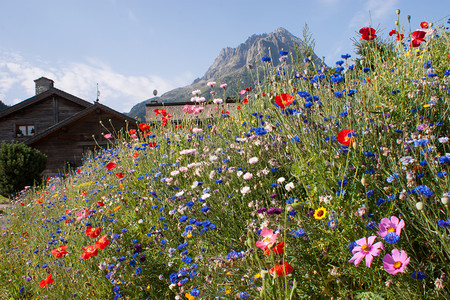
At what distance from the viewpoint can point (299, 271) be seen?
1740mm

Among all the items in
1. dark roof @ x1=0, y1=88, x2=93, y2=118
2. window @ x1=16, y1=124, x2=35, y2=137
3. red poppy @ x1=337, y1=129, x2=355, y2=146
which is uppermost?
dark roof @ x1=0, y1=88, x2=93, y2=118

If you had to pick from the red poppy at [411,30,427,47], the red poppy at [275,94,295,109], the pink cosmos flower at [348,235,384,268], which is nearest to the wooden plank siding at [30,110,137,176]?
the red poppy at [411,30,427,47]

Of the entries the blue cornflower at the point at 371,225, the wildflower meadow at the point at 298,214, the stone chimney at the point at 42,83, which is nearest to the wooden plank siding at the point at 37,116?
the stone chimney at the point at 42,83

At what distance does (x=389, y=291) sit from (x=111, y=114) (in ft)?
59.8

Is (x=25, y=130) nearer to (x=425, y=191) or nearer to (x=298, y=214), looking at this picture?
(x=298, y=214)

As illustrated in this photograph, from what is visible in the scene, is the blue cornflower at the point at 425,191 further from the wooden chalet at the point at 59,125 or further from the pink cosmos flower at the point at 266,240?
the wooden chalet at the point at 59,125

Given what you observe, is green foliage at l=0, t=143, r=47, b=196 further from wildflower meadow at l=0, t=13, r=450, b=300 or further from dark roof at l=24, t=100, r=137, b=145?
wildflower meadow at l=0, t=13, r=450, b=300

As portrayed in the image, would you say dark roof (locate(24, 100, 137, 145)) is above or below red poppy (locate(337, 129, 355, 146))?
above

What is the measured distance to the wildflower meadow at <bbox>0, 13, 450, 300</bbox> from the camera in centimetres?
150

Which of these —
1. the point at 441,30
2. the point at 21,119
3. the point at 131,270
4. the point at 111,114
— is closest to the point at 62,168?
the point at 111,114

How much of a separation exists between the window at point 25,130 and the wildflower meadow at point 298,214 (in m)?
19.3

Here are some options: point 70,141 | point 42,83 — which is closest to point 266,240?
point 70,141

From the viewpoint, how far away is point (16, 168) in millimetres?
12664

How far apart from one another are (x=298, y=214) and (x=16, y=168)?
14260mm
